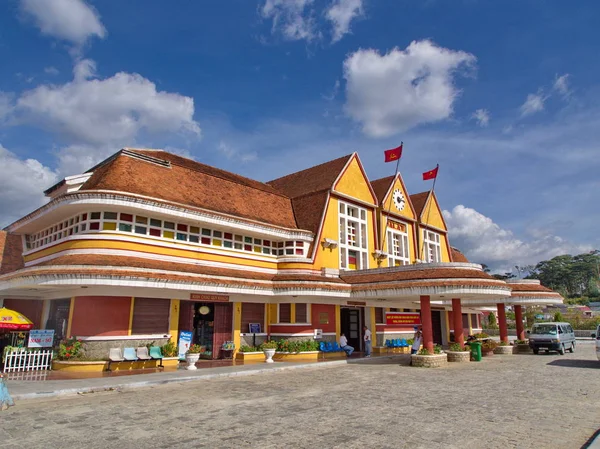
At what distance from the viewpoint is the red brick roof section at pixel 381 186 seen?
32469 millimetres

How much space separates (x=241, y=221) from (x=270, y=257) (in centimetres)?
376

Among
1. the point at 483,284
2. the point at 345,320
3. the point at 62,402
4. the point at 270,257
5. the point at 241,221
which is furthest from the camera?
the point at 345,320

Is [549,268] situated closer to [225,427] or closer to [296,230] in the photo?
[296,230]

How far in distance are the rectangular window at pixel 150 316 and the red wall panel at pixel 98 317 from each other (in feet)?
1.99

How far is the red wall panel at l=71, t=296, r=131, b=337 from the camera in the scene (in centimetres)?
1752

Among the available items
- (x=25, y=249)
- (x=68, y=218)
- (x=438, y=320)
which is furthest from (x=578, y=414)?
(x=25, y=249)

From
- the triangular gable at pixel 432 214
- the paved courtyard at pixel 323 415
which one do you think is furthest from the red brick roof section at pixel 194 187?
the triangular gable at pixel 432 214

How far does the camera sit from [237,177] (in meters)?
29.7

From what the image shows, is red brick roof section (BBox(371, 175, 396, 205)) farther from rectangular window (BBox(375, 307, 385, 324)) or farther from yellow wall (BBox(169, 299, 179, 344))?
yellow wall (BBox(169, 299, 179, 344))

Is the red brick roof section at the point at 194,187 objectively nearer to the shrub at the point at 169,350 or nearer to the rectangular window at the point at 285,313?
the rectangular window at the point at 285,313

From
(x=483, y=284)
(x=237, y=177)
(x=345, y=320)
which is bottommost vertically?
(x=345, y=320)

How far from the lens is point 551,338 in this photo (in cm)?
2653

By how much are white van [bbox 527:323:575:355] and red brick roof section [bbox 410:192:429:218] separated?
13118 millimetres

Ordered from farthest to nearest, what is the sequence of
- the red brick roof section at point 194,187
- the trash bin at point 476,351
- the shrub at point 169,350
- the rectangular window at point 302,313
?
the rectangular window at point 302,313, the trash bin at point 476,351, the red brick roof section at point 194,187, the shrub at point 169,350
